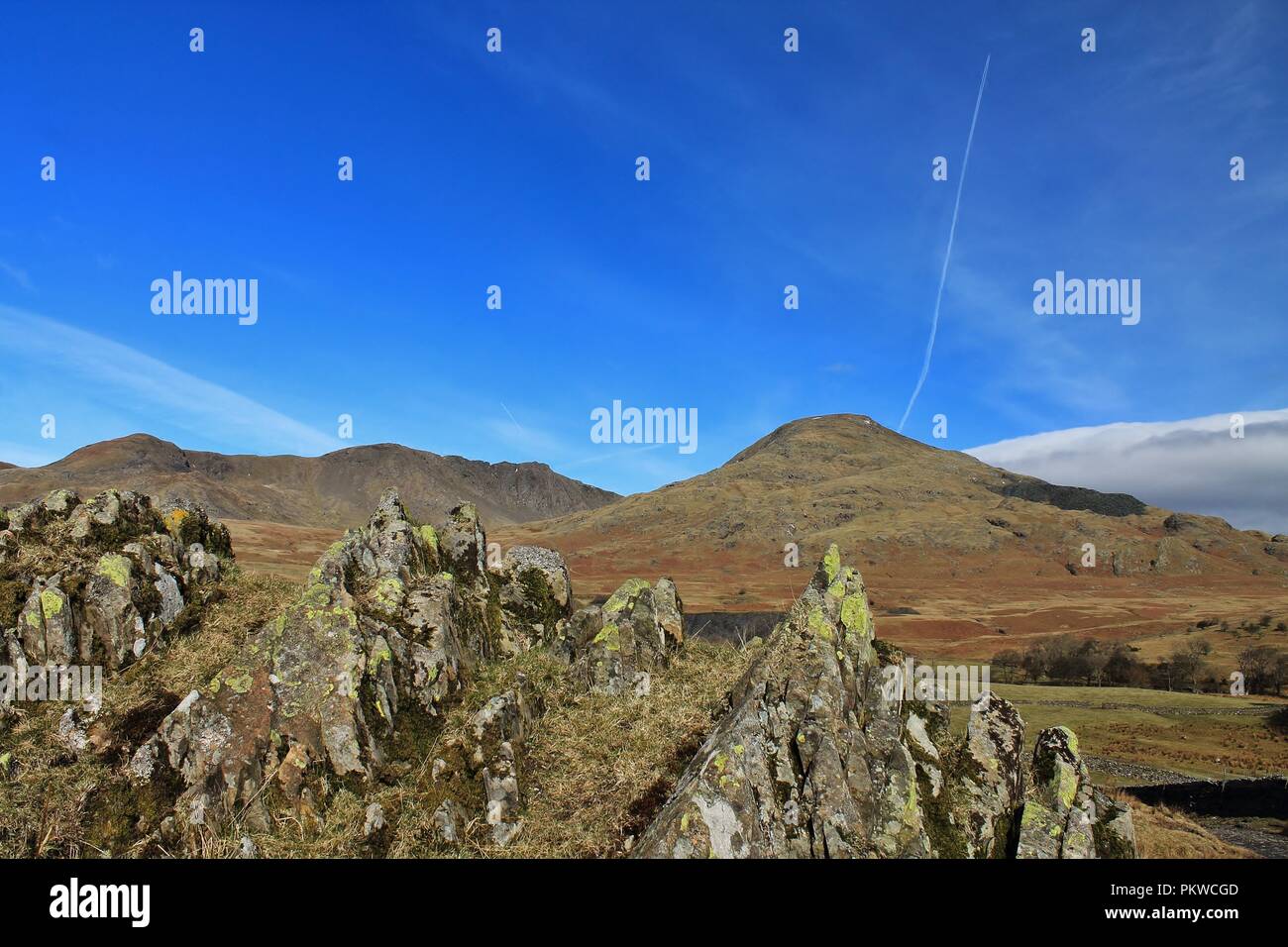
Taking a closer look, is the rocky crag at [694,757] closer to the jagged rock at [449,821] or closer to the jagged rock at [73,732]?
the jagged rock at [449,821]

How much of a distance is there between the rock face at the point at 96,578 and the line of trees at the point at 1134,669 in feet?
241

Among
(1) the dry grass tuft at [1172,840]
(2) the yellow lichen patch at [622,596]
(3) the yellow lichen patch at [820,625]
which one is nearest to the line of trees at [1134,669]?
(1) the dry grass tuft at [1172,840]

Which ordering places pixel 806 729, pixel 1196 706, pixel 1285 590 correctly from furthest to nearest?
pixel 1285 590
pixel 1196 706
pixel 806 729

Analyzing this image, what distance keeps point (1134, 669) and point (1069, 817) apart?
7671 cm

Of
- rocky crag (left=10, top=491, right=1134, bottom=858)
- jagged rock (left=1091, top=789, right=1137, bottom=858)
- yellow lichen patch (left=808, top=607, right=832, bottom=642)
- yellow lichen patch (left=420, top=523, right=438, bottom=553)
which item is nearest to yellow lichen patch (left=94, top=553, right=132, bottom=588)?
rocky crag (left=10, top=491, right=1134, bottom=858)

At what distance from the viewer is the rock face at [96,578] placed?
12.8 m

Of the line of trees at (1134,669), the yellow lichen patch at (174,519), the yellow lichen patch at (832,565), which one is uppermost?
the yellow lichen patch at (174,519)

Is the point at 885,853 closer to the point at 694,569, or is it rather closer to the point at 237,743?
the point at 237,743

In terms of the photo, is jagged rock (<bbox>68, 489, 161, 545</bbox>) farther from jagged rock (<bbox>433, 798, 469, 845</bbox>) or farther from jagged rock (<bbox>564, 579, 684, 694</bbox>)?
jagged rock (<bbox>433, 798, 469, 845</bbox>)

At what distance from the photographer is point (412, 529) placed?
1455 cm

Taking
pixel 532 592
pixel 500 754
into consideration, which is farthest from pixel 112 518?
pixel 500 754
